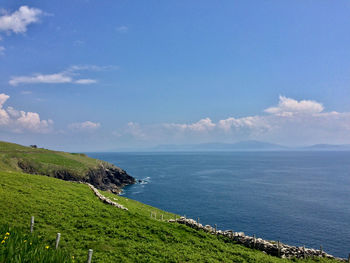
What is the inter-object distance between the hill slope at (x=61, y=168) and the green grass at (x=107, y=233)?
2791 inches

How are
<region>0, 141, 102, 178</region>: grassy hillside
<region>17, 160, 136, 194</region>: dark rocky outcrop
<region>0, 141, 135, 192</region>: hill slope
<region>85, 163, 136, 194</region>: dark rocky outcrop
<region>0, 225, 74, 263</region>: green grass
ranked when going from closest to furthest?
<region>0, 225, 74, 263</region>: green grass, <region>0, 141, 102, 178</region>: grassy hillside, <region>0, 141, 135, 192</region>: hill slope, <region>17, 160, 136, 194</region>: dark rocky outcrop, <region>85, 163, 136, 194</region>: dark rocky outcrop

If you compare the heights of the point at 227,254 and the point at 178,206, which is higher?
the point at 227,254

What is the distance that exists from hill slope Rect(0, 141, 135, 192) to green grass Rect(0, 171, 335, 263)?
70.9 m

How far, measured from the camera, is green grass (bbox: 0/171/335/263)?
23297mm

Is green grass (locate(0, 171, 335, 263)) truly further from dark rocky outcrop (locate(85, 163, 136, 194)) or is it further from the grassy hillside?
dark rocky outcrop (locate(85, 163, 136, 194))

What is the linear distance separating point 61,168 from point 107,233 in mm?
100802

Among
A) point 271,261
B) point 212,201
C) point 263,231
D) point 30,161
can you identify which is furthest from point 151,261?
point 30,161

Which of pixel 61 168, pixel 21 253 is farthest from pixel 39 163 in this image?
pixel 21 253

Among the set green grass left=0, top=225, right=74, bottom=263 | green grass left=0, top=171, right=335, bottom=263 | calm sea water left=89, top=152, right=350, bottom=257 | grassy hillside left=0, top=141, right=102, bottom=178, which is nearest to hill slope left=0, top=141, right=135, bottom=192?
grassy hillside left=0, top=141, right=102, bottom=178

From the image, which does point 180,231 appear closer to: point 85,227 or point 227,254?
point 227,254

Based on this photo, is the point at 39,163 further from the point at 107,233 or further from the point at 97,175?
the point at 107,233

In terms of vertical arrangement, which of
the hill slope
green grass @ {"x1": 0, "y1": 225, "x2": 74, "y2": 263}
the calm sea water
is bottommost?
the calm sea water

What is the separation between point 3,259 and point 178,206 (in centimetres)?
8475

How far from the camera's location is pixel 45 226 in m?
26.0
